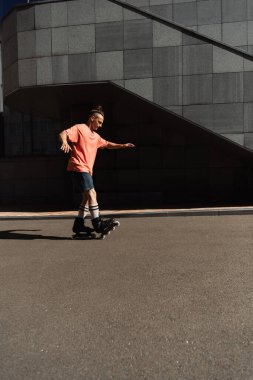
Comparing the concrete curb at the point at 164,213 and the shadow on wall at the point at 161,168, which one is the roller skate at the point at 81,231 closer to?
the concrete curb at the point at 164,213

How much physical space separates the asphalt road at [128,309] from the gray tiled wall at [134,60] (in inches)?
165

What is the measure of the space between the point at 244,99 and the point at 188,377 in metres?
7.71

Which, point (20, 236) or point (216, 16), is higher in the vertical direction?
point (216, 16)

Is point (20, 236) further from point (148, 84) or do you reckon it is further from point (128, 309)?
point (148, 84)

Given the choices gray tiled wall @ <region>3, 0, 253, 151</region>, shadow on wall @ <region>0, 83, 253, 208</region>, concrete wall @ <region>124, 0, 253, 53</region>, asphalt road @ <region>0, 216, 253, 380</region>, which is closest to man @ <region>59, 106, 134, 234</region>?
asphalt road @ <region>0, 216, 253, 380</region>

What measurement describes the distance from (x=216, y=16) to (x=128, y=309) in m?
10.4

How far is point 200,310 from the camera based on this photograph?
9.55ft

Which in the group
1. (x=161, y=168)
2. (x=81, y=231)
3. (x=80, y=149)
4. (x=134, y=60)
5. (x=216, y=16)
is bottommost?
(x=81, y=231)

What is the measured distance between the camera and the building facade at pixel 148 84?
8.80m

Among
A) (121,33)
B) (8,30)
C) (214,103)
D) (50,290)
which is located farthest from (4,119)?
(50,290)

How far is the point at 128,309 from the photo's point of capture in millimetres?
2977

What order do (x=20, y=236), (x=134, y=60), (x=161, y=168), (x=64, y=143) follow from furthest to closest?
(x=161, y=168), (x=134, y=60), (x=20, y=236), (x=64, y=143)

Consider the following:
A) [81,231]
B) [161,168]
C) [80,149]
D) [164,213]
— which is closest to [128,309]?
[81,231]

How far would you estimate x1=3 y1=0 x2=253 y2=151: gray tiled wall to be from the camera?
8.76 meters
